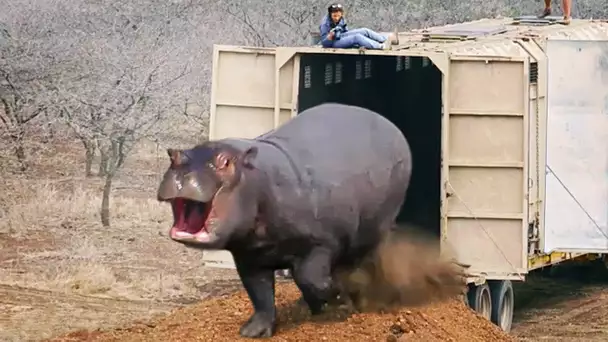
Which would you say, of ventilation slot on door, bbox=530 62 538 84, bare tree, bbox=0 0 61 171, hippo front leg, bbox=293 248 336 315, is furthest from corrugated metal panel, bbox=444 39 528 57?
bare tree, bbox=0 0 61 171

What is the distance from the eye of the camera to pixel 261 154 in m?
9.43

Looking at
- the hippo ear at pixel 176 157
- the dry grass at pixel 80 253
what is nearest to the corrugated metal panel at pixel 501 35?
the dry grass at pixel 80 253

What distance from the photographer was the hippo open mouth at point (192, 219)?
8.51m

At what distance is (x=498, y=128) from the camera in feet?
41.5

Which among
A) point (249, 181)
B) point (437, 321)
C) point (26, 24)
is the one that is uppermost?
point (26, 24)

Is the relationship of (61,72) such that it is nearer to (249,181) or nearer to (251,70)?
(251,70)

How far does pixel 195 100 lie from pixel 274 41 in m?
2.82

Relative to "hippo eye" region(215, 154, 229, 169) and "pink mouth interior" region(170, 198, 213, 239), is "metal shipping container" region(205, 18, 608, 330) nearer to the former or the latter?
"hippo eye" region(215, 154, 229, 169)

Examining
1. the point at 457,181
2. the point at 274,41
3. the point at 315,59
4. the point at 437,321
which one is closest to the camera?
the point at 437,321

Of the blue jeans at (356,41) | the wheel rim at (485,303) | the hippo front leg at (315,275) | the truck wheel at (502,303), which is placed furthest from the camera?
the truck wheel at (502,303)

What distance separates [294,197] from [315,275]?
687 millimetres

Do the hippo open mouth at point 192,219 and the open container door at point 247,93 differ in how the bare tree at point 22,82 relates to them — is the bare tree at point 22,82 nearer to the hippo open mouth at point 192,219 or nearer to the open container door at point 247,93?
the open container door at point 247,93

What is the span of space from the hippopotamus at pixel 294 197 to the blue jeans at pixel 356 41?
5.99ft

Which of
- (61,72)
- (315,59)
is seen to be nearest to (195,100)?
(61,72)
